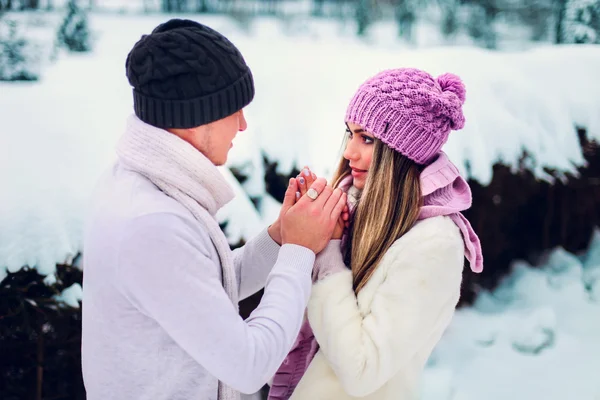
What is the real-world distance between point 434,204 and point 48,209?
5.65 ft

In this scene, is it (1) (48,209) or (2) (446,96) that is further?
(1) (48,209)

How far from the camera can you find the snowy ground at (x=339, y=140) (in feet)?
7.69

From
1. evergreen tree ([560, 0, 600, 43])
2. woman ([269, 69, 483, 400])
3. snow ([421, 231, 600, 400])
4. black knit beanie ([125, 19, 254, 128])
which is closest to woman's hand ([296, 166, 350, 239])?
woman ([269, 69, 483, 400])

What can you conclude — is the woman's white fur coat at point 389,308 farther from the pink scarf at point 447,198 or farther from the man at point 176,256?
the man at point 176,256

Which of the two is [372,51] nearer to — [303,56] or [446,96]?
[303,56]

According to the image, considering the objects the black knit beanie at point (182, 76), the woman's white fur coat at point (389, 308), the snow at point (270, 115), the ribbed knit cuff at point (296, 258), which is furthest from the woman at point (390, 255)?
the snow at point (270, 115)

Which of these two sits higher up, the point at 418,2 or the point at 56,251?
the point at 418,2

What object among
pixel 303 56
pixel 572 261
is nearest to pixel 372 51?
pixel 303 56

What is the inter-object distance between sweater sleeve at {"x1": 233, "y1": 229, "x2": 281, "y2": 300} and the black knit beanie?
0.54 meters

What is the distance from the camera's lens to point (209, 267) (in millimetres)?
1091

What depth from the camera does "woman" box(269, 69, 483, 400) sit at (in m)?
1.34

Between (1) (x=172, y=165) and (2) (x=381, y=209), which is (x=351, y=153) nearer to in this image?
(2) (x=381, y=209)

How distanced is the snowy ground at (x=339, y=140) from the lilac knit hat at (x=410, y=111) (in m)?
1.15

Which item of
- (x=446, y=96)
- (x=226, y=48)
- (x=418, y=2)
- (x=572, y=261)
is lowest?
(x=572, y=261)
